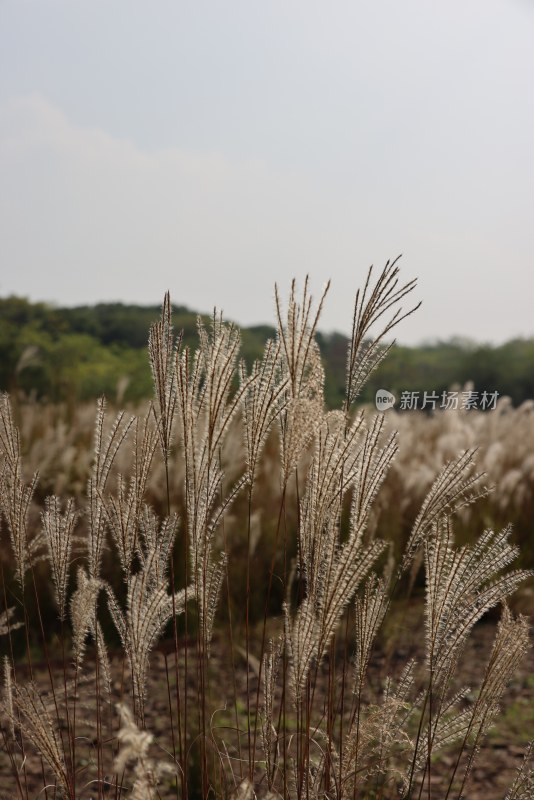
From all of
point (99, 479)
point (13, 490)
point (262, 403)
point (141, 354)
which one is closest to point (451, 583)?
point (262, 403)

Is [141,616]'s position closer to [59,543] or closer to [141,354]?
[59,543]

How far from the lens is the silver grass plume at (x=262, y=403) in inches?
54.9


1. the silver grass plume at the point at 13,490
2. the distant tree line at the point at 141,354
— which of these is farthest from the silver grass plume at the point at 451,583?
the distant tree line at the point at 141,354

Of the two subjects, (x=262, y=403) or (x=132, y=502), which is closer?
(x=262, y=403)

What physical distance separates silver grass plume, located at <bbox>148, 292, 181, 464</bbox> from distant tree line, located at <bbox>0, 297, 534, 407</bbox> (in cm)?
1001

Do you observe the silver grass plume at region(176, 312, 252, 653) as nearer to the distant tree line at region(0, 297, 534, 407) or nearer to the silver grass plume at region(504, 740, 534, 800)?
the silver grass plume at region(504, 740, 534, 800)

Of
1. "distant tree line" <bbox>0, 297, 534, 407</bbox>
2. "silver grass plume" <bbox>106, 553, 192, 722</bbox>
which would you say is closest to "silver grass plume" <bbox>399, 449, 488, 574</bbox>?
"silver grass plume" <bbox>106, 553, 192, 722</bbox>

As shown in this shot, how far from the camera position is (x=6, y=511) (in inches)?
62.9

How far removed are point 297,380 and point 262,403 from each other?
76 mm

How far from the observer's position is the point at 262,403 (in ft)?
4.57

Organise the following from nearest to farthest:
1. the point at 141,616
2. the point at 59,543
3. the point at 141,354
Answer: the point at 141,616 → the point at 59,543 → the point at 141,354

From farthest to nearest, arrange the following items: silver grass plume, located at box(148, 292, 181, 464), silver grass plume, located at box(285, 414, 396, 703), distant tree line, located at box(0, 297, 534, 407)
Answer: distant tree line, located at box(0, 297, 534, 407) < silver grass plume, located at box(148, 292, 181, 464) < silver grass plume, located at box(285, 414, 396, 703)

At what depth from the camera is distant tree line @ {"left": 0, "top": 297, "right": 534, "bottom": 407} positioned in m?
12.4

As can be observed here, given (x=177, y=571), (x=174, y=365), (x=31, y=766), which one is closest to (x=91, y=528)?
(x=174, y=365)
